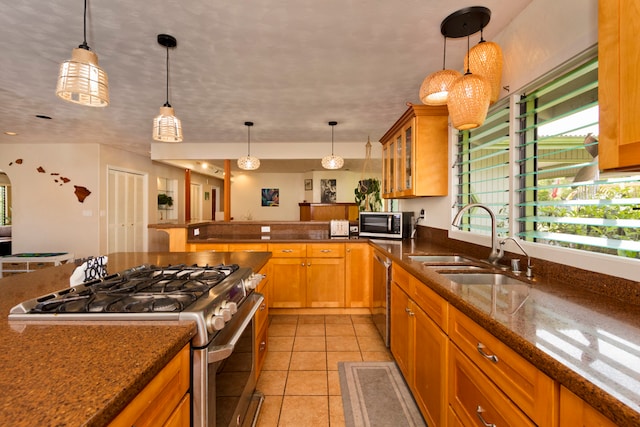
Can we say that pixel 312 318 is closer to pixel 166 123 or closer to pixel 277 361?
pixel 277 361

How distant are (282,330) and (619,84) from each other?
9.51 ft

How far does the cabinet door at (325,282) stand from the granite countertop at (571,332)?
205cm

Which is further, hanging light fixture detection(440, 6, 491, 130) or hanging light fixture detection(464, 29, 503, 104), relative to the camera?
hanging light fixture detection(464, 29, 503, 104)

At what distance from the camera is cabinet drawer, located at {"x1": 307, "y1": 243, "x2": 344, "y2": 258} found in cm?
338

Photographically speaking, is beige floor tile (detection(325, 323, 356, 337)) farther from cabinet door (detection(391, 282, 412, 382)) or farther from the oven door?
the oven door

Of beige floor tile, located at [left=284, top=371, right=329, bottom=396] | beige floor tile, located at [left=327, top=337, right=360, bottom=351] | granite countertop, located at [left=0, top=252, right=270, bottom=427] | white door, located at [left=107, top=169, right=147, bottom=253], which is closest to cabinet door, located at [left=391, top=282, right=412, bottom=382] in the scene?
beige floor tile, located at [left=327, top=337, right=360, bottom=351]

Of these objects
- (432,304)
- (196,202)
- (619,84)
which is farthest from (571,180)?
(196,202)

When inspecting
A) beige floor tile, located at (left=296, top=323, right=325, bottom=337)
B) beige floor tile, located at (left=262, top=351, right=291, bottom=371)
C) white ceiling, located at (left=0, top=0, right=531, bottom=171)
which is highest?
white ceiling, located at (left=0, top=0, right=531, bottom=171)

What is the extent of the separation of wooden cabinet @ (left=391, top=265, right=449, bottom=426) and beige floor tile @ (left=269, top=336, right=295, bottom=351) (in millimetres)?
926

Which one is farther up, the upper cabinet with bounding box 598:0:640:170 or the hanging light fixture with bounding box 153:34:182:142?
the hanging light fixture with bounding box 153:34:182:142

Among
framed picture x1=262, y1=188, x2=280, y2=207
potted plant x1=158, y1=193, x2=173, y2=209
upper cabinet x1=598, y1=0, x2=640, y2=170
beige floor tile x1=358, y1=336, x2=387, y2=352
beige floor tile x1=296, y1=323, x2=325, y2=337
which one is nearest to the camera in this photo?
upper cabinet x1=598, y1=0, x2=640, y2=170

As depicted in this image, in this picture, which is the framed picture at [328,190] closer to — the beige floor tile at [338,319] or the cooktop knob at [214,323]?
the beige floor tile at [338,319]

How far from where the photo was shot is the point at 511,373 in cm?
87

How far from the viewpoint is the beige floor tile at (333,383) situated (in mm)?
1980
